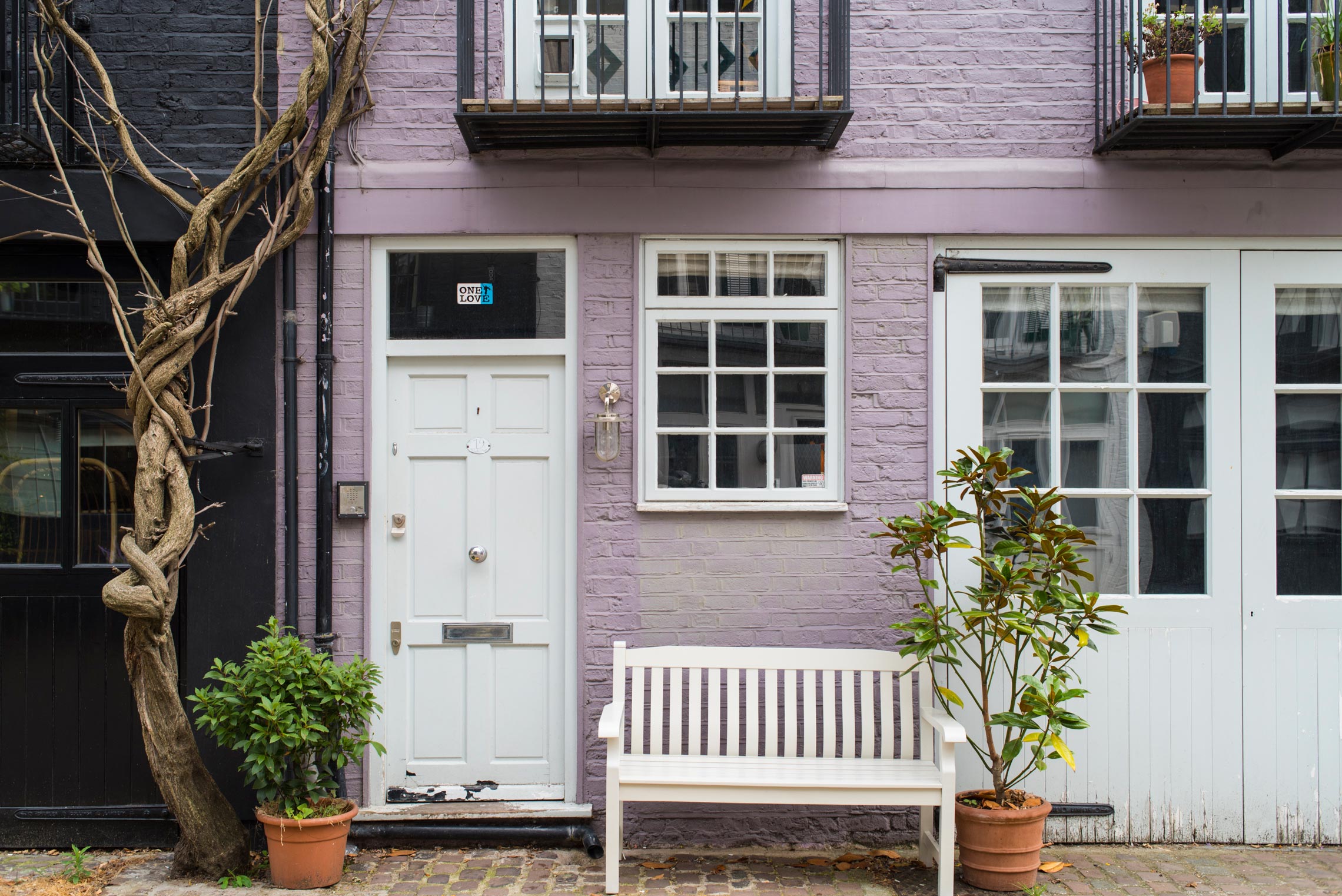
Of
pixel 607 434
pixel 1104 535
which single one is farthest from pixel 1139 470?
pixel 607 434

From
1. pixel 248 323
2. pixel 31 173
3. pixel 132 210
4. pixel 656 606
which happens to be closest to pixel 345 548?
pixel 248 323

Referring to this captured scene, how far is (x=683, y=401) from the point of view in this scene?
508 cm

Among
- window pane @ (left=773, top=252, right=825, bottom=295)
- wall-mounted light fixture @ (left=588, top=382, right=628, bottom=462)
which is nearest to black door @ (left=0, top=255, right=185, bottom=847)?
wall-mounted light fixture @ (left=588, top=382, right=628, bottom=462)

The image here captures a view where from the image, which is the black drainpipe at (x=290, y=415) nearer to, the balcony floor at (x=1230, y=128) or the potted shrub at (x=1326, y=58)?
the balcony floor at (x=1230, y=128)

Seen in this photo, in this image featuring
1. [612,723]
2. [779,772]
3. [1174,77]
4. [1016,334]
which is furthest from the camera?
[1016,334]

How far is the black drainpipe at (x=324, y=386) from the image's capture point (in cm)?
491

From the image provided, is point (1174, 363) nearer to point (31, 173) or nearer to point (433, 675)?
point (433, 675)

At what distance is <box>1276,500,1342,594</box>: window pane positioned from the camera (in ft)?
16.6

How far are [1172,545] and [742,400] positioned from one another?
2.24m

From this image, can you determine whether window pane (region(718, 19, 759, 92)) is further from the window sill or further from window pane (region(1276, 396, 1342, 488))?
window pane (region(1276, 396, 1342, 488))

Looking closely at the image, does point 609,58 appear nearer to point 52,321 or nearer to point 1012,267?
point 1012,267

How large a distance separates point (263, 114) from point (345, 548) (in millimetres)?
2092

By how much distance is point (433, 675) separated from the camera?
5.07 metres

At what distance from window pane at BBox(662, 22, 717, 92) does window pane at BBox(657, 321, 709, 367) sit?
112 cm
